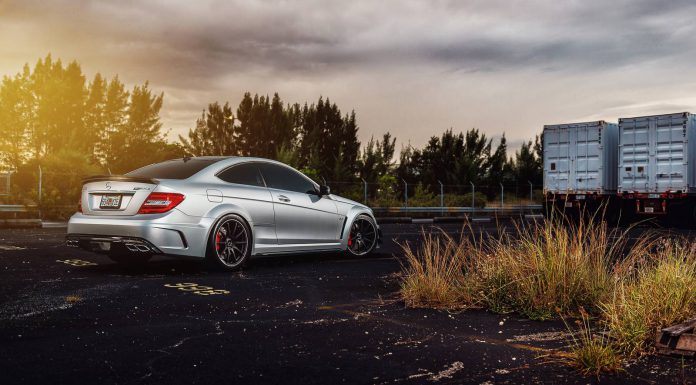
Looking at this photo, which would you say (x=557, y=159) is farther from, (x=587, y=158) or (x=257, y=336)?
(x=257, y=336)

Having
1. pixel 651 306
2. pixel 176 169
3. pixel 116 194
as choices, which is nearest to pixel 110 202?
pixel 116 194

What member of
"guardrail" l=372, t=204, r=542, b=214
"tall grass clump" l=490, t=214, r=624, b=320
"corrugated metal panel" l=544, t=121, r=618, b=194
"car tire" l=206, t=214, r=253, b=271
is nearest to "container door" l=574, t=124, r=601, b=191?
"corrugated metal panel" l=544, t=121, r=618, b=194

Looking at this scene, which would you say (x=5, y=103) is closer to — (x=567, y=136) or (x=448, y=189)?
(x=448, y=189)

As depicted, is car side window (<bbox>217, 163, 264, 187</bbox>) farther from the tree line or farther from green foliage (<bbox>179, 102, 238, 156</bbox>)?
green foliage (<bbox>179, 102, 238, 156</bbox>)

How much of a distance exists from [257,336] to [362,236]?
6.31 m

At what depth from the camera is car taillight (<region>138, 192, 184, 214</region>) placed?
27.9ft

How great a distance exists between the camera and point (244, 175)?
9711 millimetres

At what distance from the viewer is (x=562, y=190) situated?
24.6m

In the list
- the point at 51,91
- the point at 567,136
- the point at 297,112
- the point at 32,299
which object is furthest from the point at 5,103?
the point at 32,299

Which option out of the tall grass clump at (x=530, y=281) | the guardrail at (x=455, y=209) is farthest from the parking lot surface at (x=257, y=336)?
the guardrail at (x=455, y=209)

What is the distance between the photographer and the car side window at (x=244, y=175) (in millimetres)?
9445

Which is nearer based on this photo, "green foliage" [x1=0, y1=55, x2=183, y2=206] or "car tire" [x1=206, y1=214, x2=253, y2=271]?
"car tire" [x1=206, y1=214, x2=253, y2=271]

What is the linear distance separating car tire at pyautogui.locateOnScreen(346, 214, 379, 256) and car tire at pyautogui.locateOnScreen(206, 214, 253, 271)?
7.59ft

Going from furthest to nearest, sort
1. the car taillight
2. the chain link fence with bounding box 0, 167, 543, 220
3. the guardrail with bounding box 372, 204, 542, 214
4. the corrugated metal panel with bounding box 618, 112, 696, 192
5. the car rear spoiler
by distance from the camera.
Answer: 1. the guardrail with bounding box 372, 204, 542, 214
2. the chain link fence with bounding box 0, 167, 543, 220
3. the corrugated metal panel with bounding box 618, 112, 696, 192
4. the car rear spoiler
5. the car taillight
